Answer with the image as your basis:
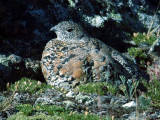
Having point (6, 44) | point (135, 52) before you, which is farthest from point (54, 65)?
point (135, 52)

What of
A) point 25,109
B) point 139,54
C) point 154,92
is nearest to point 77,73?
point 154,92

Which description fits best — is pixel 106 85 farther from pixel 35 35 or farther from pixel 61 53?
pixel 35 35

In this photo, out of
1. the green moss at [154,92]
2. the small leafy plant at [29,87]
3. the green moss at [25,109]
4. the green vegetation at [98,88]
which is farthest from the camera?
the small leafy plant at [29,87]

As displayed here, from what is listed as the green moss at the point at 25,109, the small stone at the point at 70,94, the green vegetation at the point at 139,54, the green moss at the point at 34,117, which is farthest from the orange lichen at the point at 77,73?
the green vegetation at the point at 139,54

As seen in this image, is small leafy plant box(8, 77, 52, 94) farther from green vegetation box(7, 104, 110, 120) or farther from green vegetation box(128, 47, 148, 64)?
green vegetation box(128, 47, 148, 64)

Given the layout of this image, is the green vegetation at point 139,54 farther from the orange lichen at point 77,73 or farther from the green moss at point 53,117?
the green moss at point 53,117

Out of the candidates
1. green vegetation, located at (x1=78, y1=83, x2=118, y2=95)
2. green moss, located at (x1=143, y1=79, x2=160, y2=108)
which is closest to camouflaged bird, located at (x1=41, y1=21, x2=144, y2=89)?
green vegetation, located at (x1=78, y1=83, x2=118, y2=95)
